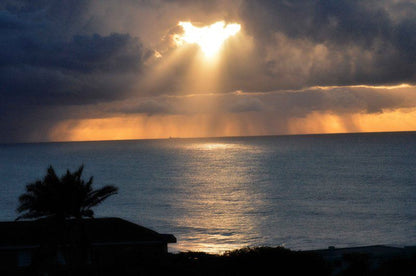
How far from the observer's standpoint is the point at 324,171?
589 ft

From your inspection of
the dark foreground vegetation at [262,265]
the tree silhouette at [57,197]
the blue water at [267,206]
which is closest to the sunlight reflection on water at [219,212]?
the blue water at [267,206]

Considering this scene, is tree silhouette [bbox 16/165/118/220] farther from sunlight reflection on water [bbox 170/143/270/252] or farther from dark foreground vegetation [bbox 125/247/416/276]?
sunlight reflection on water [bbox 170/143/270/252]

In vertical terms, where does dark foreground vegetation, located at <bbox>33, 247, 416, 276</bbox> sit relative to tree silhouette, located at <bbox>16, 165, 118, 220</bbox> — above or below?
below

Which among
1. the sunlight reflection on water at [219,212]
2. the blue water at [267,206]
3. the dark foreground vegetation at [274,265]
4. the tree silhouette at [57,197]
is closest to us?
the dark foreground vegetation at [274,265]

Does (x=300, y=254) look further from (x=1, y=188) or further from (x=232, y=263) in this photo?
(x=1, y=188)

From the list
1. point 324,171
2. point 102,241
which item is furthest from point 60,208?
point 324,171

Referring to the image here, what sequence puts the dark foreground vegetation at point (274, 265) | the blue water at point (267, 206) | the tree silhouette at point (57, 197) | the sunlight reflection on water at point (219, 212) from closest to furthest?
the dark foreground vegetation at point (274, 265), the tree silhouette at point (57, 197), the sunlight reflection on water at point (219, 212), the blue water at point (267, 206)

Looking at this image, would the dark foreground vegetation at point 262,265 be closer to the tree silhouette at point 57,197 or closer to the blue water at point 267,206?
the tree silhouette at point 57,197

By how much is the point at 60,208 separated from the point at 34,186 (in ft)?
6.69

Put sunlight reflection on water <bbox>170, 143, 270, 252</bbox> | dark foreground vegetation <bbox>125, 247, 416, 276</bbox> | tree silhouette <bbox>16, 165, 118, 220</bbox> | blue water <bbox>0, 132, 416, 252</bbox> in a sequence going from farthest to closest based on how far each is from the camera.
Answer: blue water <bbox>0, 132, 416, 252</bbox>
sunlight reflection on water <bbox>170, 143, 270, 252</bbox>
tree silhouette <bbox>16, 165, 118, 220</bbox>
dark foreground vegetation <bbox>125, 247, 416, 276</bbox>

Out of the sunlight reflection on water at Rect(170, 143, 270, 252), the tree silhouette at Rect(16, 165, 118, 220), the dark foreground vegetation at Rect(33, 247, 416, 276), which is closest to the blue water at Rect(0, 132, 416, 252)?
the sunlight reflection on water at Rect(170, 143, 270, 252)

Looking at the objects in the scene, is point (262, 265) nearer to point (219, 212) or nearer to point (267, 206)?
point (219, 212)

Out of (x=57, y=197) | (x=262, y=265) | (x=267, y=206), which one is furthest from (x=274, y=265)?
(x=267, y=206)

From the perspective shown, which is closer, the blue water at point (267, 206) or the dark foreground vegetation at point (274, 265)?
the dark foreground vegetation at point (274, 265)
